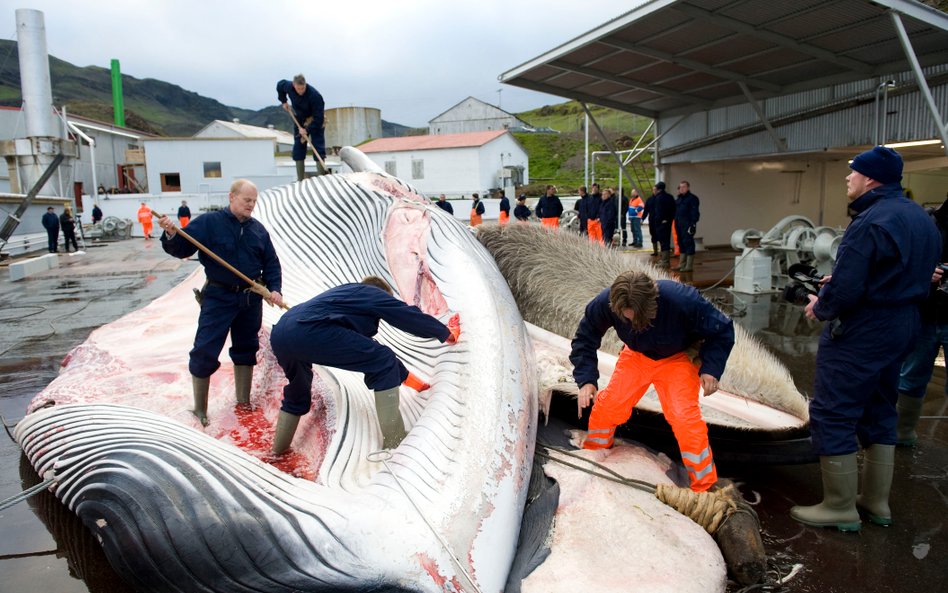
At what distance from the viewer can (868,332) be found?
11.4 feet

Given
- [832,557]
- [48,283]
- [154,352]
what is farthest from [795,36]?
[48,283]

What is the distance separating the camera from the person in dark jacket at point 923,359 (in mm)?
4320

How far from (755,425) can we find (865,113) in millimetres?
10024

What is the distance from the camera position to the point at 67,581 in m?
3.14

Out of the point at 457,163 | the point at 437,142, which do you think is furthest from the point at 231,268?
the point at 437,142

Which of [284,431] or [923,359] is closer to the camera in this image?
[284,431]

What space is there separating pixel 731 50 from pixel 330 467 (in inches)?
430

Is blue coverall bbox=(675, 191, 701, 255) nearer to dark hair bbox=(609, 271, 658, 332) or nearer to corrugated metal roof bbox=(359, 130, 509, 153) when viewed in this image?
dark hair bbox=(609, 271, 658, 332)

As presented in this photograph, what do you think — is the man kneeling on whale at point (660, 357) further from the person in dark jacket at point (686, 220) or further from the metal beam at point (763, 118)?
the metal beam at point (763, 118)

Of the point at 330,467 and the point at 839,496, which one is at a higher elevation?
the point at 330,467

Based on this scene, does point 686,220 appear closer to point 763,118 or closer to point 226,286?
point 763,118

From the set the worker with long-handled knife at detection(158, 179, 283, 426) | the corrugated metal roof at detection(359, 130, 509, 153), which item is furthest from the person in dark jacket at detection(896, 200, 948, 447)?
the corrugated metal roof at detection(359, 130, 509, 153)

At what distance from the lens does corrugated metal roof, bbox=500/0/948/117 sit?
9.52 m

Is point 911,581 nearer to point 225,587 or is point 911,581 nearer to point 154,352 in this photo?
point 225,587
